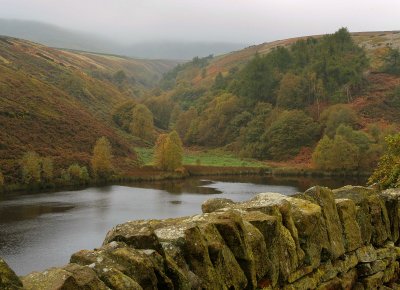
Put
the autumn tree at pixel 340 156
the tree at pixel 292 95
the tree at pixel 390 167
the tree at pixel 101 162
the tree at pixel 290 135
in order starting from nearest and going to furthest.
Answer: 1. the tree at pixel 390 167
2. the tree at pixel 101 162
3. the autumn tree at pixel 340 156
4. the tree at pixel 290 135
5. the tree at pixel 292 95

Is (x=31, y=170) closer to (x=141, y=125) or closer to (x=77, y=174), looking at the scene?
(x=77, y=174)

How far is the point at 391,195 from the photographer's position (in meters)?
14.9

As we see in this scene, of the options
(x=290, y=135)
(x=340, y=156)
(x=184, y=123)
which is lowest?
(x=340, y=156)

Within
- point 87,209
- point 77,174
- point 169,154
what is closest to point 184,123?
point 169,154

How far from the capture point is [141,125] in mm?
161125

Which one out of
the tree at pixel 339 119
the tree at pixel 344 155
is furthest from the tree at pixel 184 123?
the tree at pixel 344 155

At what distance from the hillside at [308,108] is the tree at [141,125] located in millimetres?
15403

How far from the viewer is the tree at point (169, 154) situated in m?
109

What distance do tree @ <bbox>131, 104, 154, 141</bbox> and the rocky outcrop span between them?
148m

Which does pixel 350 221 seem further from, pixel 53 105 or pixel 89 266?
pixel 53 105

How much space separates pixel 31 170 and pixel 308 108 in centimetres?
9681

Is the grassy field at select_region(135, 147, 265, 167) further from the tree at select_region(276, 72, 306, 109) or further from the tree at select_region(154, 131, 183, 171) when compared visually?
the tree at select_region(276, 72, 306, 109)

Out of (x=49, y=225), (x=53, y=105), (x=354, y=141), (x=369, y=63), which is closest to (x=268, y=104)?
(x=369, y=63)

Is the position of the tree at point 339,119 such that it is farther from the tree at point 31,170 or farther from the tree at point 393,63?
the tree at point 31,170
